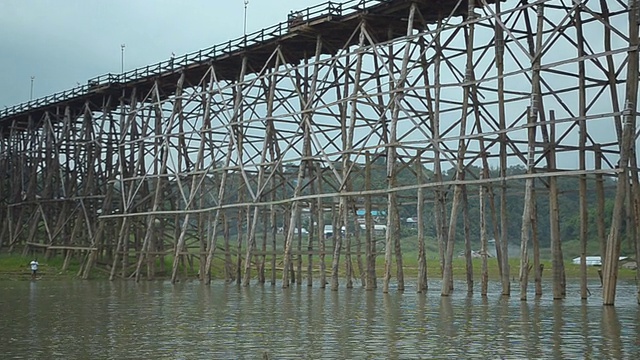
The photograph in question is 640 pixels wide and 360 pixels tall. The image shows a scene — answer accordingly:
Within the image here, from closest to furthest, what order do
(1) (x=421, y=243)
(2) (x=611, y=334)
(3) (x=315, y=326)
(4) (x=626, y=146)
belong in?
(2) (x=611, y=334), (3) (x=315, y=326), (4) (x=626, y=146), (1) (x=421, y=243)

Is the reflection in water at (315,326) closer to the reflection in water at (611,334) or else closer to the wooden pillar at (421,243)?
the reflection in water at (611,334)

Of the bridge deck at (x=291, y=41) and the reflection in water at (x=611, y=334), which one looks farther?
the bridge deck at (x=291, y=41)

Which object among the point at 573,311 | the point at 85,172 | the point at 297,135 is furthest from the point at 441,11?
the point at 85,172

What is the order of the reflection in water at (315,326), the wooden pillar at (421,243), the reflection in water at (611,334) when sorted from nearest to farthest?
the reflection in water at (611,334) → the reflection in water at (315,326) → the wooden pillar at (421,243)

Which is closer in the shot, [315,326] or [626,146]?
[315,326]

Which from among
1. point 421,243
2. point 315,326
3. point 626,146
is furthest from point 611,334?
point 421,243

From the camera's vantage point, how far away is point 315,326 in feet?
58.6

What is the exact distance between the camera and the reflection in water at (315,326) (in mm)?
14000

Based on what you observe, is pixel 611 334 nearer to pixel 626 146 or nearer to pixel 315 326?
pixel 315 326

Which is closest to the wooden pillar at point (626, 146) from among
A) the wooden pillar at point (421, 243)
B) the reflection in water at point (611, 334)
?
the reflection in water at point (611, 334)

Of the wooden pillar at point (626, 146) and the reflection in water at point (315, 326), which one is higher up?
the wooden pillar at point (626, 146)

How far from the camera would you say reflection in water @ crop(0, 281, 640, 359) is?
14.0m

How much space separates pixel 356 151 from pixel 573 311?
8973 mm

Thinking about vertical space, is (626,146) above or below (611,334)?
above
